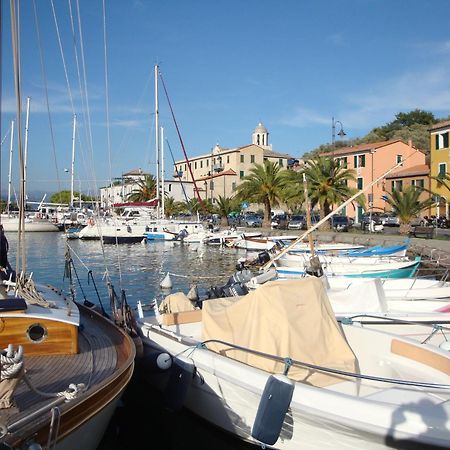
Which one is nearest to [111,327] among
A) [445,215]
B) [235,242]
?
[235,242]

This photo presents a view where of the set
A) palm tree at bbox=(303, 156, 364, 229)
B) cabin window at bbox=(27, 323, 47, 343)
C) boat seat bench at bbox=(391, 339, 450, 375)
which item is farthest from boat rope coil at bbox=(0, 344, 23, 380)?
palm tree at bbox=(303, 156, 364, 229)

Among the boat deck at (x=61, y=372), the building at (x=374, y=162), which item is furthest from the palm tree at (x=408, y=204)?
the boat deck at (x=61, y=372)

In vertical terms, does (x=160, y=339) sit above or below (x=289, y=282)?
below

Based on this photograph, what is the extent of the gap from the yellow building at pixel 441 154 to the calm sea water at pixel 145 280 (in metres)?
23.6

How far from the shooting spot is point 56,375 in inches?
250

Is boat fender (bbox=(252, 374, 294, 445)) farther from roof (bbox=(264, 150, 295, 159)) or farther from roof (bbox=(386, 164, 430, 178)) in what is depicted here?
roof (bbox=(264, 150, 295, 159))

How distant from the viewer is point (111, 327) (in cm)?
917

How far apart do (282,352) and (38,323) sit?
3346mm

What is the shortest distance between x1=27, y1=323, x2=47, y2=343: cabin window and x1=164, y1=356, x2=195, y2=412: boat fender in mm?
2134

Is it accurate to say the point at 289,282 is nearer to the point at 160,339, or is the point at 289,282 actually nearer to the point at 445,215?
the point at 160,339

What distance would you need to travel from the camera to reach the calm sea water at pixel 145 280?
27.3 ft

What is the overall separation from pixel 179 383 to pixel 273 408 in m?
2.30

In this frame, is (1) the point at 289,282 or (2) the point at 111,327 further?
(2) the point at 111,327

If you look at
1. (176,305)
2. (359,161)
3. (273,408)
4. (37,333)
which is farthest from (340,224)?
(273,408)
